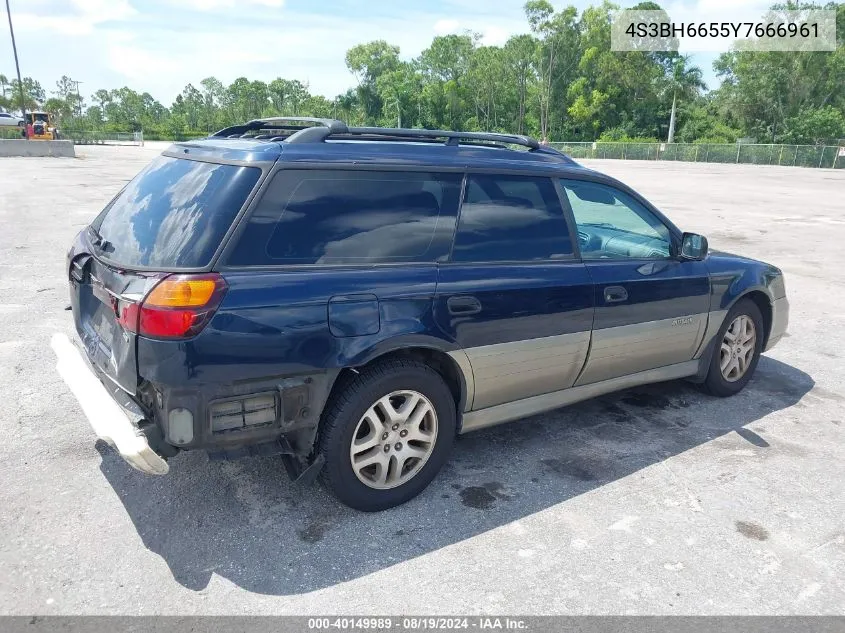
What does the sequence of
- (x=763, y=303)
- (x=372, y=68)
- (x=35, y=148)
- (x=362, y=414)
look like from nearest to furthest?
(x=362, y=414)
(x=763, y=303)
(x=35, y=148)
(x=372, y=68)

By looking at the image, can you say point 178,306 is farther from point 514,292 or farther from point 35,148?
point 35,148

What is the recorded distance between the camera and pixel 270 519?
3092 millimetres

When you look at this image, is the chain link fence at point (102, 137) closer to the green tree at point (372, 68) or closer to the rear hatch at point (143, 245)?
the green tree at point (372, 68)

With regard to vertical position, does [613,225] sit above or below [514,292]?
above

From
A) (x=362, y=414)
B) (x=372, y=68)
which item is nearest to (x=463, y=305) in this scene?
(x=362, y=414)

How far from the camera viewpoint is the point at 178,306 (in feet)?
8.37

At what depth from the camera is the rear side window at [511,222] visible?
336cm

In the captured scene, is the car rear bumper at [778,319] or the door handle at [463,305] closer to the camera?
the door handle at [463,305]

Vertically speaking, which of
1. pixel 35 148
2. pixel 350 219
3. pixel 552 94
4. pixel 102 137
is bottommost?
pixel 350 219

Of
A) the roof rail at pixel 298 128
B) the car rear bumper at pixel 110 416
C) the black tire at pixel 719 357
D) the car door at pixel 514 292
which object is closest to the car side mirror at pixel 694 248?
the black tire at pixel 719 357

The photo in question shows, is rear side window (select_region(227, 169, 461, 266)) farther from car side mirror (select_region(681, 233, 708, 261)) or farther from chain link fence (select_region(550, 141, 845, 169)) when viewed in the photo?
chain link fence (select_region(550, 141, 845, 169))

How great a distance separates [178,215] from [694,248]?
3237 millimetres

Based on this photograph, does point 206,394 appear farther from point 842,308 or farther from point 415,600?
point 842,308

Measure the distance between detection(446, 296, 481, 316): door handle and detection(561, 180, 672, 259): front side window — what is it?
3.09 feet
